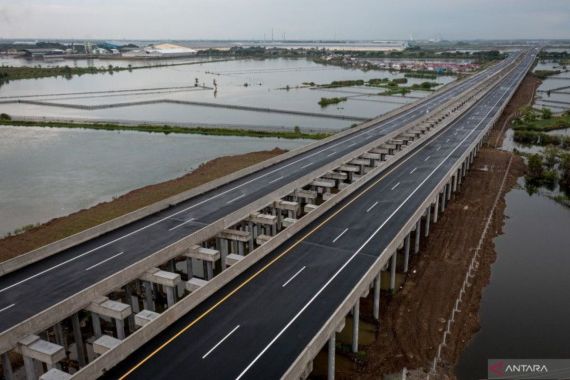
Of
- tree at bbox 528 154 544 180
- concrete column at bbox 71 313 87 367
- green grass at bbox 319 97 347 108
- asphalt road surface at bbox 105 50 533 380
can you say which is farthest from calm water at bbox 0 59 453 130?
concrete column at bbox 71 313 87 367

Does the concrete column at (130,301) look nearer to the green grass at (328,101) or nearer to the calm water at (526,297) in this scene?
the calm water at (526,297)

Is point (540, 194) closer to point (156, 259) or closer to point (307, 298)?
point (307, 298)

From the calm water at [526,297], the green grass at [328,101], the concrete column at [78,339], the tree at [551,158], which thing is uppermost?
the green grass at [328,101]

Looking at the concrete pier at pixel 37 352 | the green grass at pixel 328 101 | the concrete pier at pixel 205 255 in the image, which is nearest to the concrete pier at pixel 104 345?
the concrete pier at pixel 37 352

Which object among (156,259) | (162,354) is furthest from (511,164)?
(162,354)

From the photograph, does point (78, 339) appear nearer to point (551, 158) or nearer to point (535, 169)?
point (535, 169)
